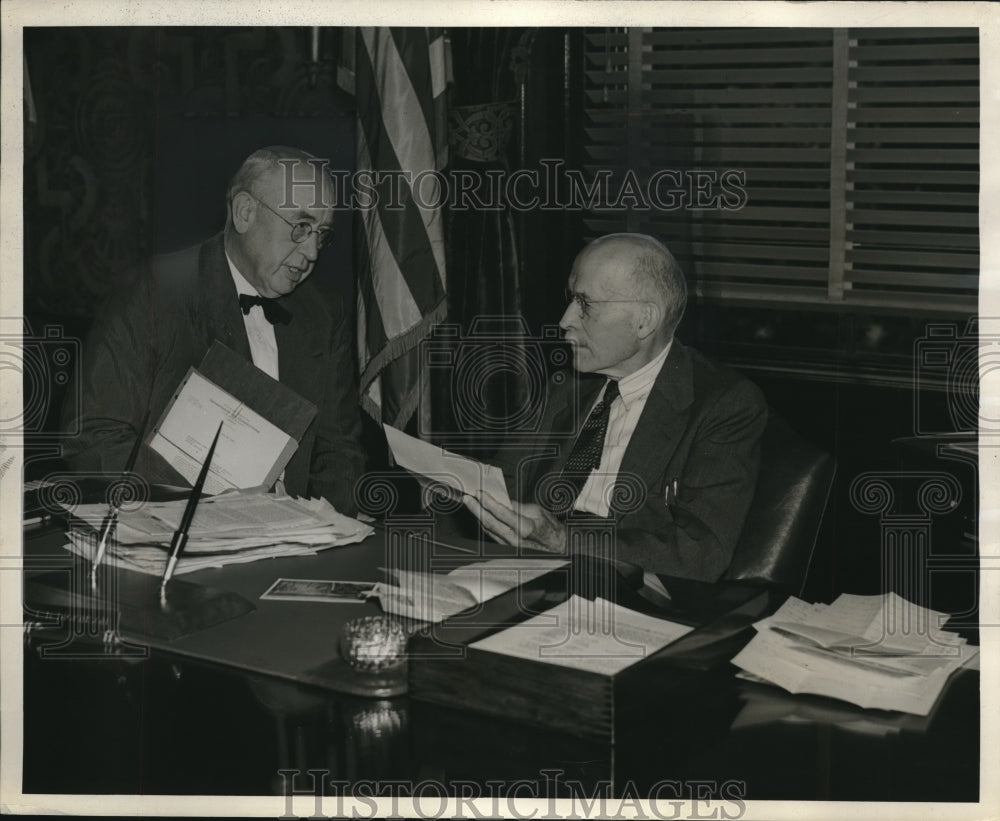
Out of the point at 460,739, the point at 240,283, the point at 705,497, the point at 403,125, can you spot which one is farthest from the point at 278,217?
the point at 460,739

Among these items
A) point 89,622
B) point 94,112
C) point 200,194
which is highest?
point 94,112

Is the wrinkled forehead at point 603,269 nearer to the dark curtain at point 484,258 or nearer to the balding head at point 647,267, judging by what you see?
the balding head at point 647,267

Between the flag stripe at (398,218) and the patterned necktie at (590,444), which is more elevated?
the flag stripe at (398,218)

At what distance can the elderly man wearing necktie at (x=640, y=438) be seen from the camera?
262 centimetres

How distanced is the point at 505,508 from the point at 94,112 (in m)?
1.42

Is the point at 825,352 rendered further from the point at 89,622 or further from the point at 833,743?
the point at 89,622

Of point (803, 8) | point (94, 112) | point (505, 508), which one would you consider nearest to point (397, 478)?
point (505, 508)

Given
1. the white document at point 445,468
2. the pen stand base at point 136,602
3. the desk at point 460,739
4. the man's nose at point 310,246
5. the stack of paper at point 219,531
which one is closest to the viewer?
the desk at point 460,739

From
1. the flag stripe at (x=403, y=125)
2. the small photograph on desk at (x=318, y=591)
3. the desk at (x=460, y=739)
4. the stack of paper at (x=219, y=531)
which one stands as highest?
the flag stripe at (x=403, y=125)

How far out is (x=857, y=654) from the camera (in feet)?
6.95

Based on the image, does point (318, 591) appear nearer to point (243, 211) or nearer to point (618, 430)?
point (618, 430)

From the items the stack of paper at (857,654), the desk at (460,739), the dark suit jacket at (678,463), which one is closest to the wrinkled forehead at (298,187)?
the dark suit jacket at (678,463)

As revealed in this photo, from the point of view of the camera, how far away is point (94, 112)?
2787 millimetres

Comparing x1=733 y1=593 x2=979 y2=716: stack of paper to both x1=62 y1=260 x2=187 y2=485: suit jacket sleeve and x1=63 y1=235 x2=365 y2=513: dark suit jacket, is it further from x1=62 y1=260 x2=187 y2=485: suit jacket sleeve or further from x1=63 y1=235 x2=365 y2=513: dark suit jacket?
x1=62 y1=260 x2=187 y2=485: suit jacket sleeve
